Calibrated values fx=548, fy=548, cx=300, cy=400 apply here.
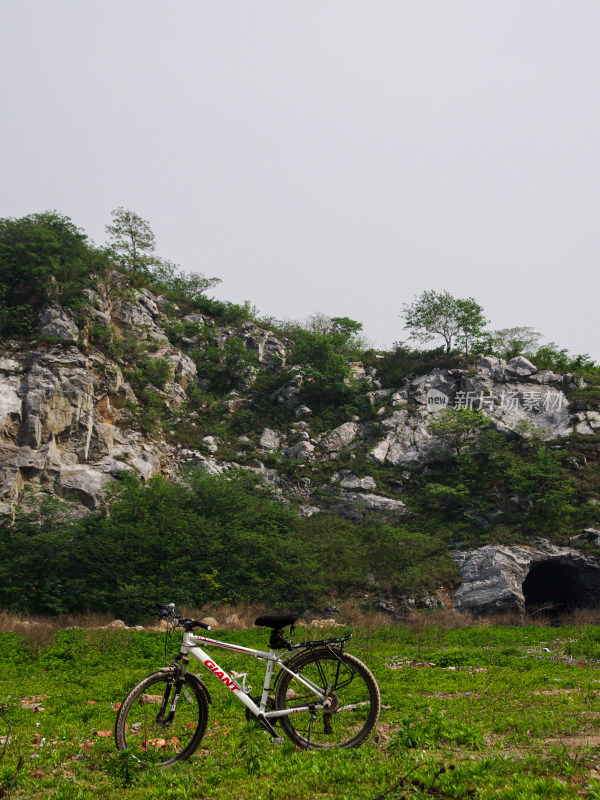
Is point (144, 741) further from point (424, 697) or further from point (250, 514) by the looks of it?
point (250, 514)

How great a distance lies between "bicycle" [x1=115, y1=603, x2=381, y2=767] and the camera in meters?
4.86

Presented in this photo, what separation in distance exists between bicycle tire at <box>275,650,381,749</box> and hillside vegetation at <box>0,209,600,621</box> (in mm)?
16325

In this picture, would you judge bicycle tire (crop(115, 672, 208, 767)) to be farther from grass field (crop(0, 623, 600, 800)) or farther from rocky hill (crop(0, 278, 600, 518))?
rocky hill (crop(0, 278, 600, 518))

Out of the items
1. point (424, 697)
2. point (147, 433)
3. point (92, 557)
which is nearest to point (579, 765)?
point (424, 697)

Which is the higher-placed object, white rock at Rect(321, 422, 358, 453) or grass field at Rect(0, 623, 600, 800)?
white rock at Rect(321, 422, 358, 453)

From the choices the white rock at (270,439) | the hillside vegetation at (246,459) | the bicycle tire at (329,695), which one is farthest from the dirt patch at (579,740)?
the white rock at (270,439)

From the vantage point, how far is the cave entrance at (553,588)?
2688 centimetres

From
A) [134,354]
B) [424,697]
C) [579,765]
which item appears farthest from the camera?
[134,354]

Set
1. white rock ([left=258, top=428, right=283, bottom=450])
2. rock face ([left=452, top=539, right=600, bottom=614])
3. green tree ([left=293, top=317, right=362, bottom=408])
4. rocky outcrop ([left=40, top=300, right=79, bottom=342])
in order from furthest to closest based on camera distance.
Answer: green tree ([left=293, top=317, right=362, bottom=408]), white rock ([left=258, top=428, right=283, bottom=450]), rocky outcrop ([left=40, top=300, right=79, bottom=342]), rock face ([left=452, top=539, right=600, bottom=614])

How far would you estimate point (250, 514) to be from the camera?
83.5 ft

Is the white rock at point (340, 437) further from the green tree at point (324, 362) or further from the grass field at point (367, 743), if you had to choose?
the grass field at point (367, 743)

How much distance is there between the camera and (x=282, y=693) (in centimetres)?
495

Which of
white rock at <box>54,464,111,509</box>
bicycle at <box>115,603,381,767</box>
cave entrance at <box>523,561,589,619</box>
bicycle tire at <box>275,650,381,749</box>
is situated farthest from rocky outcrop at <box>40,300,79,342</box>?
bicycle tire at <box>275,650,381,749</box>

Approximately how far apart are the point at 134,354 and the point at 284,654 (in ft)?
106
